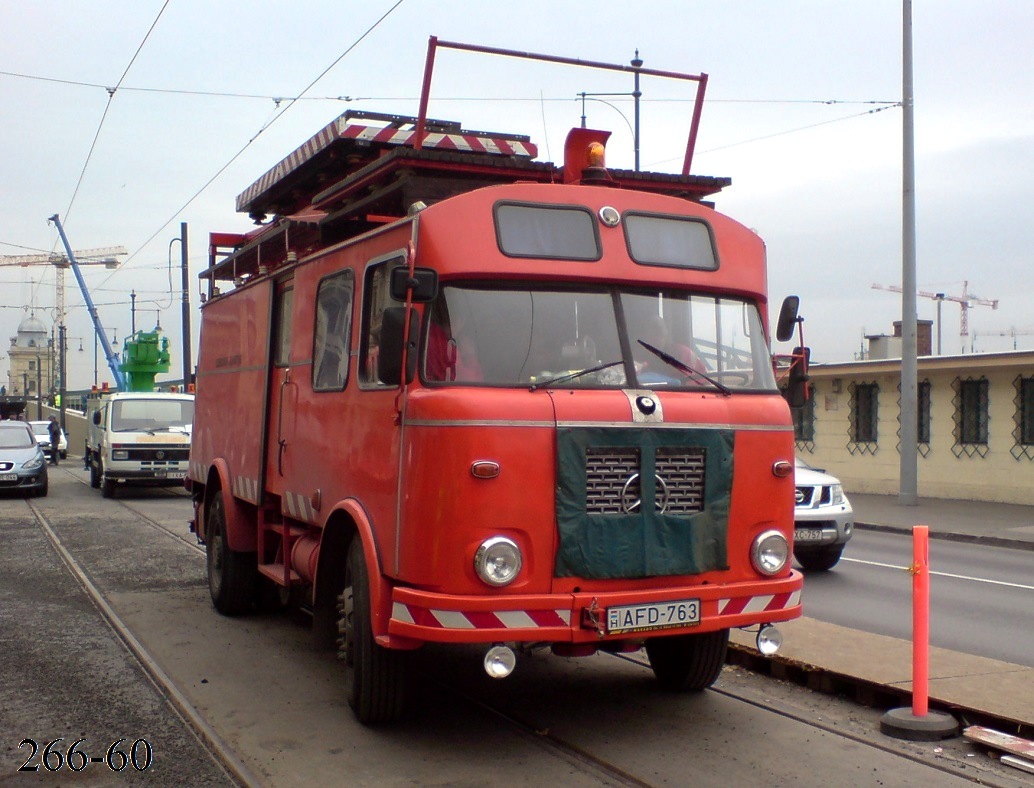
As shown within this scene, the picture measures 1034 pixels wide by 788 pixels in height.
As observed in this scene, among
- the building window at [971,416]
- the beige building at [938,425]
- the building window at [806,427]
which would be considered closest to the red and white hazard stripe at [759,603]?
the beige building at [938,425]

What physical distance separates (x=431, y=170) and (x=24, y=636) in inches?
191

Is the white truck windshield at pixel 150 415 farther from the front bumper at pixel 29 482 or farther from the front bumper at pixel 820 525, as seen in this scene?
the front bumper at pixel 820 525

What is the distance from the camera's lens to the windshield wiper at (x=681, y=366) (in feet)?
19.8

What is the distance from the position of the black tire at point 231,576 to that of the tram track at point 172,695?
795 mm

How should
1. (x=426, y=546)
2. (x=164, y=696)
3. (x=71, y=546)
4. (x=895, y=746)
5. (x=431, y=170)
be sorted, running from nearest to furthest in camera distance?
(x=426, y=546), (x=895, y=746), (x=431, y=170), (x=164, y=696), (x=71, y=546)

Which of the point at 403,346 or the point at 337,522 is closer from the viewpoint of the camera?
the point at 403,346

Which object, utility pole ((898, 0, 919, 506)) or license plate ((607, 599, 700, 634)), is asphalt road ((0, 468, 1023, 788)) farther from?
utility pole ((898, 0, 919, 506))

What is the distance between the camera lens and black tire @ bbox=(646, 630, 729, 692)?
6777mm

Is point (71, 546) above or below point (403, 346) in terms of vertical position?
below

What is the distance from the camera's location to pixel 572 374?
19.0ft

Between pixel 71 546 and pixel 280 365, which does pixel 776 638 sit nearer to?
pixel 280 365

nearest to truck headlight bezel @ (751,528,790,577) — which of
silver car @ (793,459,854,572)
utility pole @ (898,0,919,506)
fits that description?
silver car @ (793,459,854,572)

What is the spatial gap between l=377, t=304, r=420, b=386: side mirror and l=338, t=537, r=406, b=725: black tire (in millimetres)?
1066

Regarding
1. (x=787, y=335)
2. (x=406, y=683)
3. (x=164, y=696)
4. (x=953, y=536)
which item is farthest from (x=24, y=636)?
(x=953, y=536)
